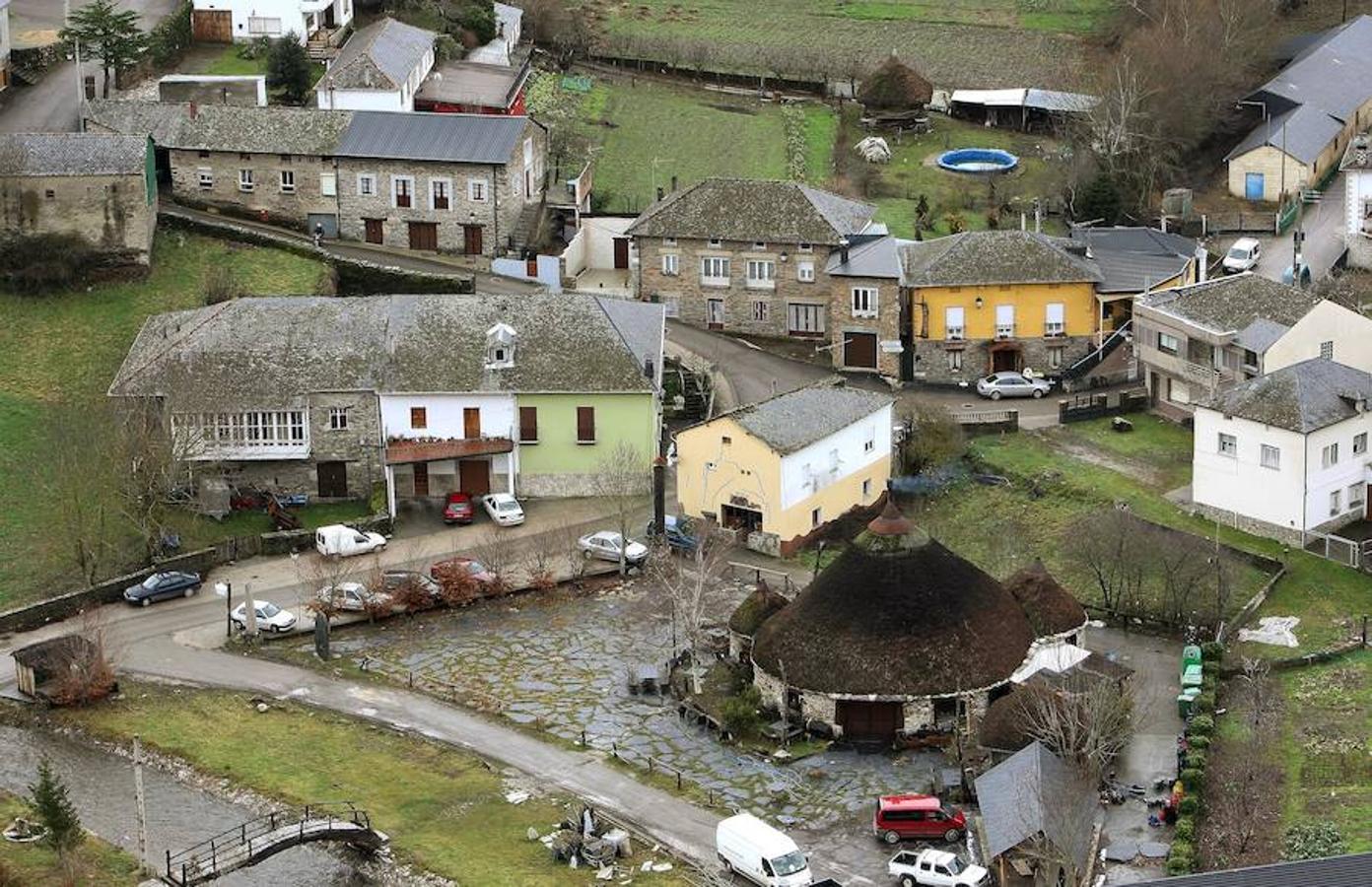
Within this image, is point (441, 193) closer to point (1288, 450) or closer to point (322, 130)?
point (322, 130)

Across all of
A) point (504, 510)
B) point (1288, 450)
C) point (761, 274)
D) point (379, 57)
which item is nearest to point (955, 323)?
point (761, 274)

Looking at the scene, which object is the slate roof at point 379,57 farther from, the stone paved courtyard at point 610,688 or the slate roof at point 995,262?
the stone paved courtyard at point 610,688

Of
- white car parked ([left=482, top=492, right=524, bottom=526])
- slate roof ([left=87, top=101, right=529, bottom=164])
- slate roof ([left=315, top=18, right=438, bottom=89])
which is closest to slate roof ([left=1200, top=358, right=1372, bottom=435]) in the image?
white car parked ([left=482, top=492, right=524, bottom=526])

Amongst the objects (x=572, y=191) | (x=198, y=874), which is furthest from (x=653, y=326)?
(x=198, y=874)

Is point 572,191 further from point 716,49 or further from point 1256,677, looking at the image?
point 1256,677

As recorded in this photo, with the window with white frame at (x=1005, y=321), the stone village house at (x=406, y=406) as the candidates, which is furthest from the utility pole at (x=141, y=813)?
the window with white frame at (x=1005, y=321)

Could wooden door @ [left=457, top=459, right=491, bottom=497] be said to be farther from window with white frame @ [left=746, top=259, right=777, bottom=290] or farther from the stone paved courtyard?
window with white frame @ [left=746, top=259, right=777, bottom=290]
